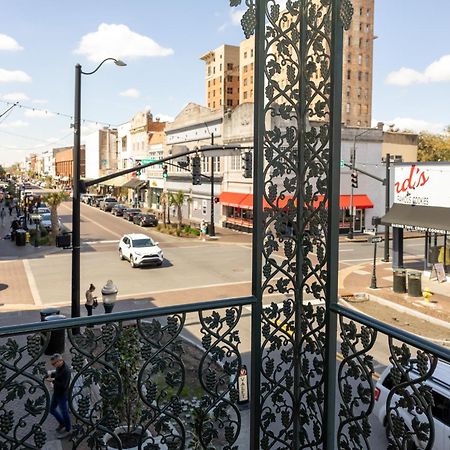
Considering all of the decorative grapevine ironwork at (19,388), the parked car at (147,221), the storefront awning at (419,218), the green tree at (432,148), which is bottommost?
the parked car at (147,221)

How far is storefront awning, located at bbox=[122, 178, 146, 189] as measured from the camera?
64000mm

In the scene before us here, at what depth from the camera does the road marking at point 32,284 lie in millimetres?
18812

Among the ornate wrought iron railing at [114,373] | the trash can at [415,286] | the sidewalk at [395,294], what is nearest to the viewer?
the ornate wrought iron railing at [114,373]

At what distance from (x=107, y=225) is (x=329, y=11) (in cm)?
4381

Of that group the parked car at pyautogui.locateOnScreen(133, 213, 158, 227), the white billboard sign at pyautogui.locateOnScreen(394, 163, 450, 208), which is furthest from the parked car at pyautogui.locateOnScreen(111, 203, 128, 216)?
the white billboard sign at pyautogui.locateOnScreen(394, 163, 450, 208)

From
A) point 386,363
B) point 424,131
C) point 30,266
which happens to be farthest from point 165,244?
point 424,131

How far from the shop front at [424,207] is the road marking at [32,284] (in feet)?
50.6

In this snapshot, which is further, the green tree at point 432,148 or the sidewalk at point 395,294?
the green tree at point 432,148

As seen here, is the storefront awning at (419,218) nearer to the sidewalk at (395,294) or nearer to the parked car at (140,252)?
the sidewalk at (395,294)

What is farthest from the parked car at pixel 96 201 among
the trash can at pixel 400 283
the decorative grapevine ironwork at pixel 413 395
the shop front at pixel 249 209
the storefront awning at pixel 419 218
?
the decorative grapevine ironwork at pixel 413 395

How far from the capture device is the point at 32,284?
2159 centimetres

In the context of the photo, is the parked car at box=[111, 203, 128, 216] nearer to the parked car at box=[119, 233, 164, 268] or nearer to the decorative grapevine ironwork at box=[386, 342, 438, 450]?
the parked car at box=[119, 233, 164, 268]

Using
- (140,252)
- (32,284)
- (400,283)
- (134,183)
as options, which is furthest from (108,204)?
(400,283)

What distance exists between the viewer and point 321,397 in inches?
131
